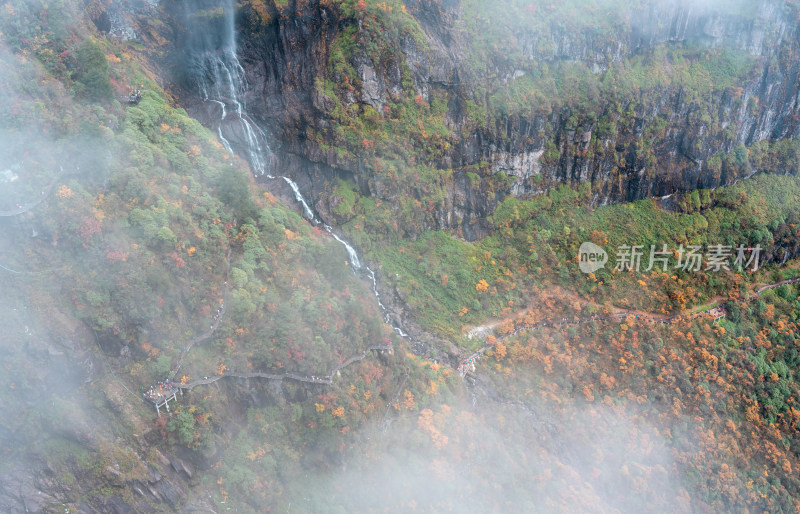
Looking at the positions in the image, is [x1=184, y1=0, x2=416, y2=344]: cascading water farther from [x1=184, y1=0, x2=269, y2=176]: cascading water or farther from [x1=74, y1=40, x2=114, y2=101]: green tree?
[x1=74, y1=40, x2=114, y2=101]: green tree

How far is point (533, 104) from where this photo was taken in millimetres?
37156

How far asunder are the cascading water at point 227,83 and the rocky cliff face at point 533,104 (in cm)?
87

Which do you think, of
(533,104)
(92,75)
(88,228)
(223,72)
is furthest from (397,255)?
(92,75)

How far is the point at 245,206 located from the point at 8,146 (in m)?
10.5

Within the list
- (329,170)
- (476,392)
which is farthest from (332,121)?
(476,392)

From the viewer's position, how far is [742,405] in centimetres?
3159

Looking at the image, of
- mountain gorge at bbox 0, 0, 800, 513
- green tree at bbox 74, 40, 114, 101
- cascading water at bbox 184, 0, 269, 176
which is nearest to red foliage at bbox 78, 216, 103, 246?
mountain gorge at bbox 0, 0, 800, 513

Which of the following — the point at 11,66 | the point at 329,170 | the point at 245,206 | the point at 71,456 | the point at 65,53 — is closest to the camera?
the point at 71,456

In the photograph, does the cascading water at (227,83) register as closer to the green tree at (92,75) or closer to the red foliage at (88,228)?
the green tree at (92,75)

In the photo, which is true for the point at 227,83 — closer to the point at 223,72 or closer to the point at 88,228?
the point at 223,72

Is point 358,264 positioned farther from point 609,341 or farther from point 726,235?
point 726,235

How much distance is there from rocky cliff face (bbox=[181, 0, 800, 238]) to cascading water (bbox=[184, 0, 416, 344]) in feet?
2.84

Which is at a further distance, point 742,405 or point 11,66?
point 742,405

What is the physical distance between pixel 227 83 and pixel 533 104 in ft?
73.9
